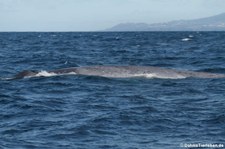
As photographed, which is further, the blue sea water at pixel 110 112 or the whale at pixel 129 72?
the whale at pixel 129 72

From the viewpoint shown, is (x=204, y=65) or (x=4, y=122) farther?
(x=204, y=65)

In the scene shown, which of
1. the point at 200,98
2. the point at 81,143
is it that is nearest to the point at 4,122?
the point at 81,143

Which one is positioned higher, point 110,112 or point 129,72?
point 129,72

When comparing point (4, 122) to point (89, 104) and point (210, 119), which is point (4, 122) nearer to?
point (89, 104)

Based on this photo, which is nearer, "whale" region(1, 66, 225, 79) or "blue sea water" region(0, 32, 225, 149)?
"blue sea water" region(0, 32, 225, 149)

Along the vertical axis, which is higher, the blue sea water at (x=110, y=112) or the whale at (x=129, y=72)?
the whale at (x=129, y=72)

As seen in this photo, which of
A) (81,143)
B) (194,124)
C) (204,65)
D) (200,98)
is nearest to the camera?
(81,143)

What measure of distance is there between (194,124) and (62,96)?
7.02 metres

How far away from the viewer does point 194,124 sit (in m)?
15.9

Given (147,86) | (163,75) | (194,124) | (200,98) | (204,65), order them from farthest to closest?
(204,65) → (163,75) → (147,86) → (200,98) → (194,124)

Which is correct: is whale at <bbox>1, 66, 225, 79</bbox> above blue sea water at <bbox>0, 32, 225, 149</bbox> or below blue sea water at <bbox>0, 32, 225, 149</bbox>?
above

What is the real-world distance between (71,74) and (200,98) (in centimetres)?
845

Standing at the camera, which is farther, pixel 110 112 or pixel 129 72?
pixel 129 72

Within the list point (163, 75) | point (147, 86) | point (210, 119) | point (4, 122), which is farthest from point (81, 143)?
point (163, 75)
